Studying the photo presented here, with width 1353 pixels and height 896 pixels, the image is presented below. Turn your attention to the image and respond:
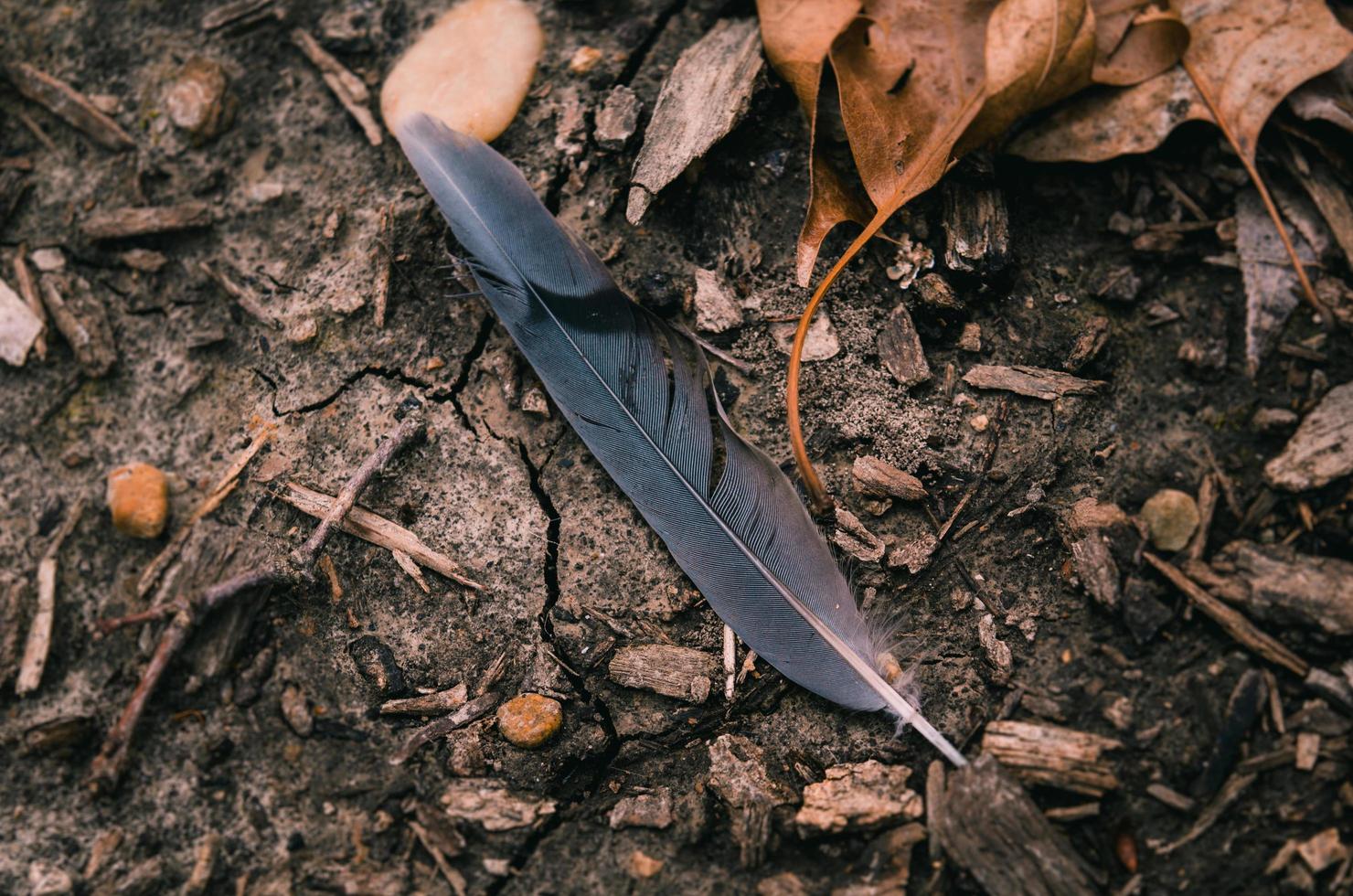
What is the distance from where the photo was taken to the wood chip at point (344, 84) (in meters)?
2.60

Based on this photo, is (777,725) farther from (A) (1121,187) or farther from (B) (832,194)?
(A) (1121,187)

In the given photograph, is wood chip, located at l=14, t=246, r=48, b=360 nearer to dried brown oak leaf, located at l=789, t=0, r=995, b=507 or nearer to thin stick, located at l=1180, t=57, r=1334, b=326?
dried brown oak leaf, located at l=789, t=0, r=995, b=507

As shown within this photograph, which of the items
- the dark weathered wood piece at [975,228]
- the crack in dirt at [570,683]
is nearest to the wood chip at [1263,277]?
the dark weathered wood piece at [975,228]

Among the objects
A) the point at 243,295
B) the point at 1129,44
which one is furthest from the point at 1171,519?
the point at 243,295

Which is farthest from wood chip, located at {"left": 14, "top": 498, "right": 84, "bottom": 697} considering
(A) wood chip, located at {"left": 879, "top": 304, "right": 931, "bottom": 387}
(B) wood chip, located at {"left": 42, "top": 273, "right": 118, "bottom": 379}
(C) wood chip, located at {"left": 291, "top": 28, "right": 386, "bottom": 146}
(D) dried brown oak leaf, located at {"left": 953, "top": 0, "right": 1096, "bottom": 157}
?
(D) dried brown oak leaf, located at {"left": 953, "top": 0, "right": 1096, "bottom": 157}

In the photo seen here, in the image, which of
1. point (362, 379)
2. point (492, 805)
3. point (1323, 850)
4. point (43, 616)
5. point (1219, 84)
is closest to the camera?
point (1323, 850)

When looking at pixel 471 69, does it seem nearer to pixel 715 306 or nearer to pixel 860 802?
pixel 715 306

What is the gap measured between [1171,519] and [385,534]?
76.1 inches

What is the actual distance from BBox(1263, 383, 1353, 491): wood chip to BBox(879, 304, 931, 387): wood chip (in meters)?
0.84

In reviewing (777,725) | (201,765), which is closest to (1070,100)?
(777,725)

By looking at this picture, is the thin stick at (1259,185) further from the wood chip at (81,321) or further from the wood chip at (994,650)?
the wood chip at (81,321)

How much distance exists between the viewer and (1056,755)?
1975 mm

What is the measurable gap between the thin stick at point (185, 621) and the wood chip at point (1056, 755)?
1.67 metres

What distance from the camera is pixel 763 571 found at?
2137 mm
